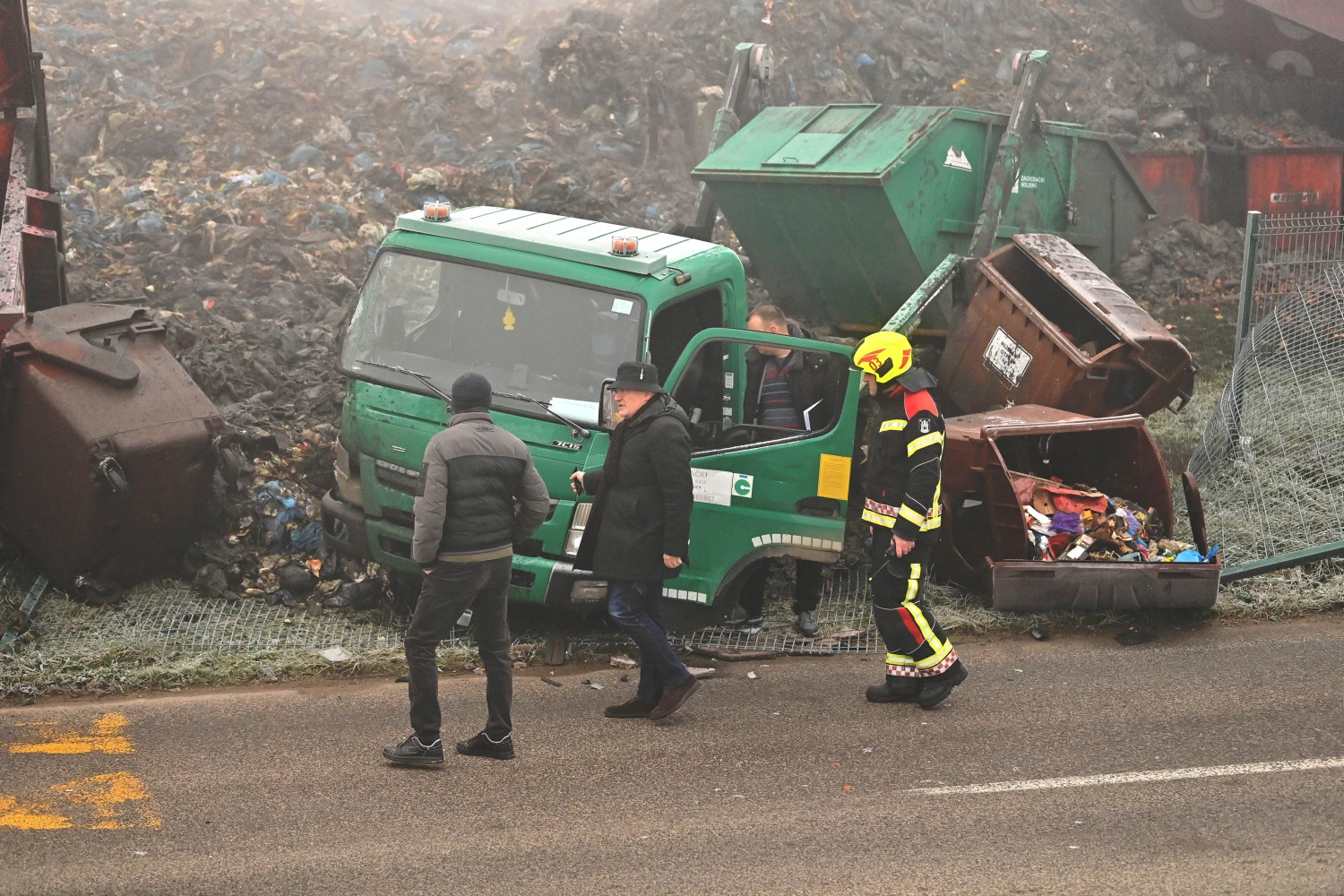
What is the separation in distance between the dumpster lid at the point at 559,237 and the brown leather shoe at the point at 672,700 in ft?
6.71

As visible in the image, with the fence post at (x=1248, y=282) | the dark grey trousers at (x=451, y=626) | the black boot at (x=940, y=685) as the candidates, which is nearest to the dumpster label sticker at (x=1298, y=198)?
the fence post at (x=1248, y=282)

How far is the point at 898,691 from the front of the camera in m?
5.77

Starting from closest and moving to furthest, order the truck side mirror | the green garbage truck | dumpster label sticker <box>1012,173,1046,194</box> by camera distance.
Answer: the truck side mirror → the green garbage truck → dumpster label sticker <box>1012,173,1046,194</box>

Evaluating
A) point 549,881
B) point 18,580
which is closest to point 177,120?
point 18,580

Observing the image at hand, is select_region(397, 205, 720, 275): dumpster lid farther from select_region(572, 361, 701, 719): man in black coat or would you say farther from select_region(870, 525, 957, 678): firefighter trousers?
select_region(870, 525, 957, 678): firefighter trousers

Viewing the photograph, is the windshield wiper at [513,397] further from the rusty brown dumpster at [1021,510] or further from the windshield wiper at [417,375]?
the rusty brown dumpster at [1021,510]

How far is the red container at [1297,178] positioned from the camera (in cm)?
1468

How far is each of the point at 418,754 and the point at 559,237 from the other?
9.15 feet

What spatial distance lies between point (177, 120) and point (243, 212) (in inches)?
100

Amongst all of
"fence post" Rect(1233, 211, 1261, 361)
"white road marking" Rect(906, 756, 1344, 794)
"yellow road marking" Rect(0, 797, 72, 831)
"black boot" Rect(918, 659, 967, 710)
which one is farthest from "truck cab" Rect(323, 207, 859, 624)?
"fence post" Rect(1233, 211, 1261, 361)

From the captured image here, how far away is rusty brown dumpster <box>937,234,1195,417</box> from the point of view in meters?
8.20

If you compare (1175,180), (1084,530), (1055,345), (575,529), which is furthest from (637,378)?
(1175,180)

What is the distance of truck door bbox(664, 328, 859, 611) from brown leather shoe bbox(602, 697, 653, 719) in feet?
2.64

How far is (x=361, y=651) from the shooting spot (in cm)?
635
